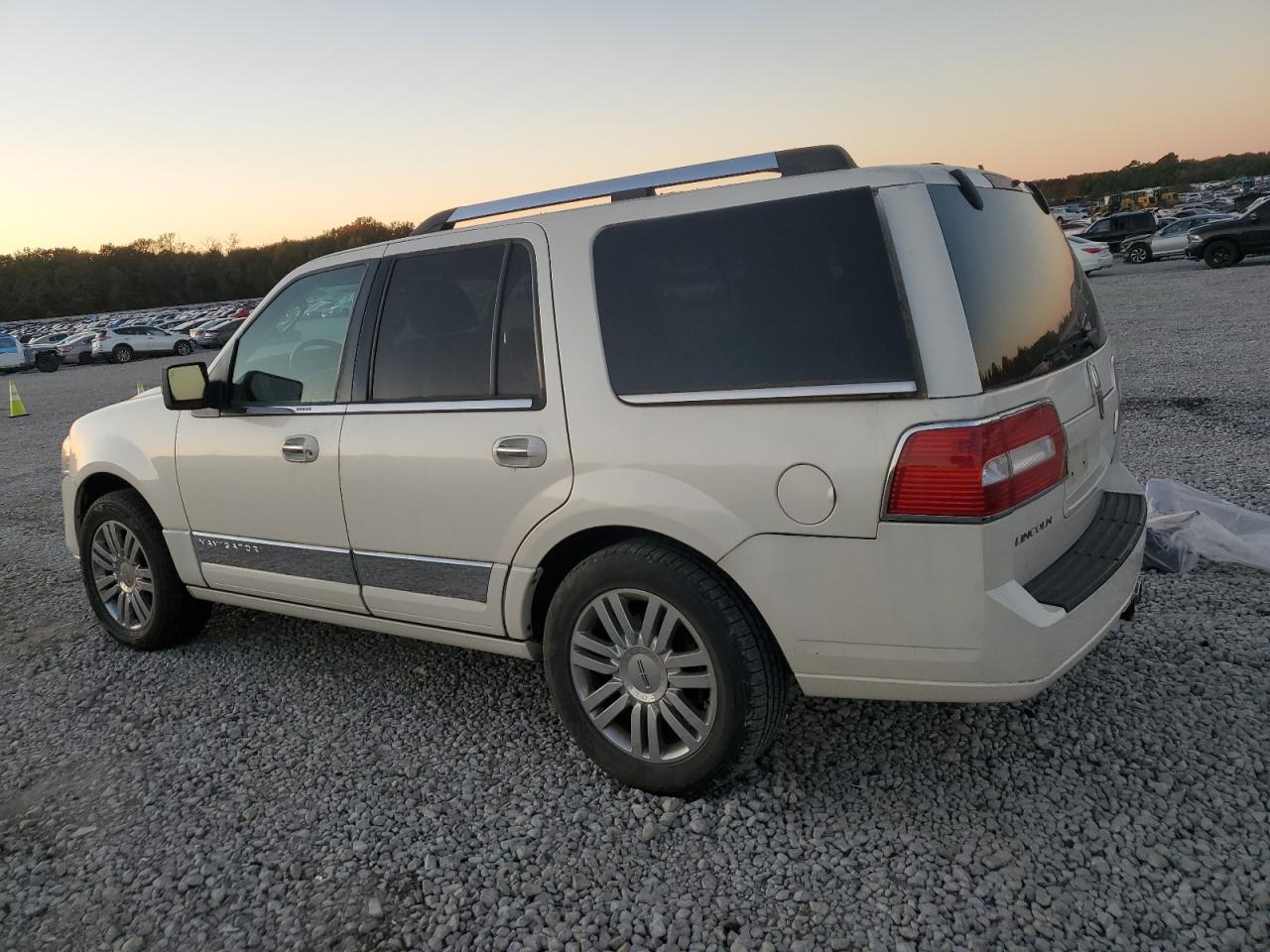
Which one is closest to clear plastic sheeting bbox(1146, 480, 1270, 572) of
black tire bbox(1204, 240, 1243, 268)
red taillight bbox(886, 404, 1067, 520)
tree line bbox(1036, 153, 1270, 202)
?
red taillight bbox(886, 404, 1067, 520)

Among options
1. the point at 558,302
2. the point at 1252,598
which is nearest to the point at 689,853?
the point at 558,302

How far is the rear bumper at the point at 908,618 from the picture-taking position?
2.45 m

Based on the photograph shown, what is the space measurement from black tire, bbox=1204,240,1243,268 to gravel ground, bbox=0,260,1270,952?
80.0 ft

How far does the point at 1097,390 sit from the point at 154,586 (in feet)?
13.9

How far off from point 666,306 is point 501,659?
Result: 6.89 ft

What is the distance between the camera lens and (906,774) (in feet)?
10.1

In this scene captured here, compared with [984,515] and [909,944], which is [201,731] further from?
[984,515]

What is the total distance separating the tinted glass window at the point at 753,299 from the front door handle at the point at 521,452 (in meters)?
0.35

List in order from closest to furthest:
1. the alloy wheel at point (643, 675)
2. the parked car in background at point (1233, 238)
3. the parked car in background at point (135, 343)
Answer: the alloy wheel at point (643, 675) < the parked car in background at point (1233, 238) < the parked car in background at point (135, 343)

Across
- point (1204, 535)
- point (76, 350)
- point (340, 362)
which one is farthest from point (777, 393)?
point (76, 350)

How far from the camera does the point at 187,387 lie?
3.96m

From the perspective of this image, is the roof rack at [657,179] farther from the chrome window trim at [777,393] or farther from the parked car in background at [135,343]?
the parked car in background at [135,343]

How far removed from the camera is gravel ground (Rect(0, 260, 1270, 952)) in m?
2.47

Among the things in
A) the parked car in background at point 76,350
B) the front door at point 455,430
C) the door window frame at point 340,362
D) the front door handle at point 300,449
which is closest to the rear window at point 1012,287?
the front door at point 455,430
